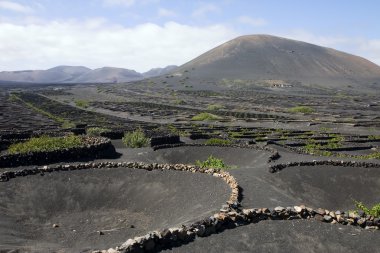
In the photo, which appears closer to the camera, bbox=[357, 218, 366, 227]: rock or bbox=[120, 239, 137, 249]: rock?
bbox=[120, 239, 137, 249]: rock

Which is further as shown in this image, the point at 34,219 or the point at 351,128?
the point at 351,128

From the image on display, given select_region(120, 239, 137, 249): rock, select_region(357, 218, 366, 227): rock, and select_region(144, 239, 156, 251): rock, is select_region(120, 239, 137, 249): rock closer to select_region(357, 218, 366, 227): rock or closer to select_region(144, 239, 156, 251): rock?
select_region(144, 239, 156, 251): rock

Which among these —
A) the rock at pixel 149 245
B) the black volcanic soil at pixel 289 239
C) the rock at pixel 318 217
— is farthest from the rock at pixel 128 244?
the rock at pixel 318 217

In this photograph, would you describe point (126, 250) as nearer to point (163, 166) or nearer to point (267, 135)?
point (163, 166)

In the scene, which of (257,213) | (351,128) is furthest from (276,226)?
(351,128)

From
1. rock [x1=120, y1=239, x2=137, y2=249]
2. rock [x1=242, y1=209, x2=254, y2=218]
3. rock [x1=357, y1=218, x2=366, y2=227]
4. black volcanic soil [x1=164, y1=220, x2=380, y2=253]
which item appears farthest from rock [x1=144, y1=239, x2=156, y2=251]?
rock [x1=357, y1=218, x2=366, y2=227]

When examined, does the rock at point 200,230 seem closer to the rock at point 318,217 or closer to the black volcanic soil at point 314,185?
the rock at point 318,217

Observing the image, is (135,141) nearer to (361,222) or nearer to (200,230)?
(200,230)

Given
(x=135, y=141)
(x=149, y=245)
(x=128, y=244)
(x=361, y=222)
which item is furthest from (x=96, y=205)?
(x=135, y=141)
